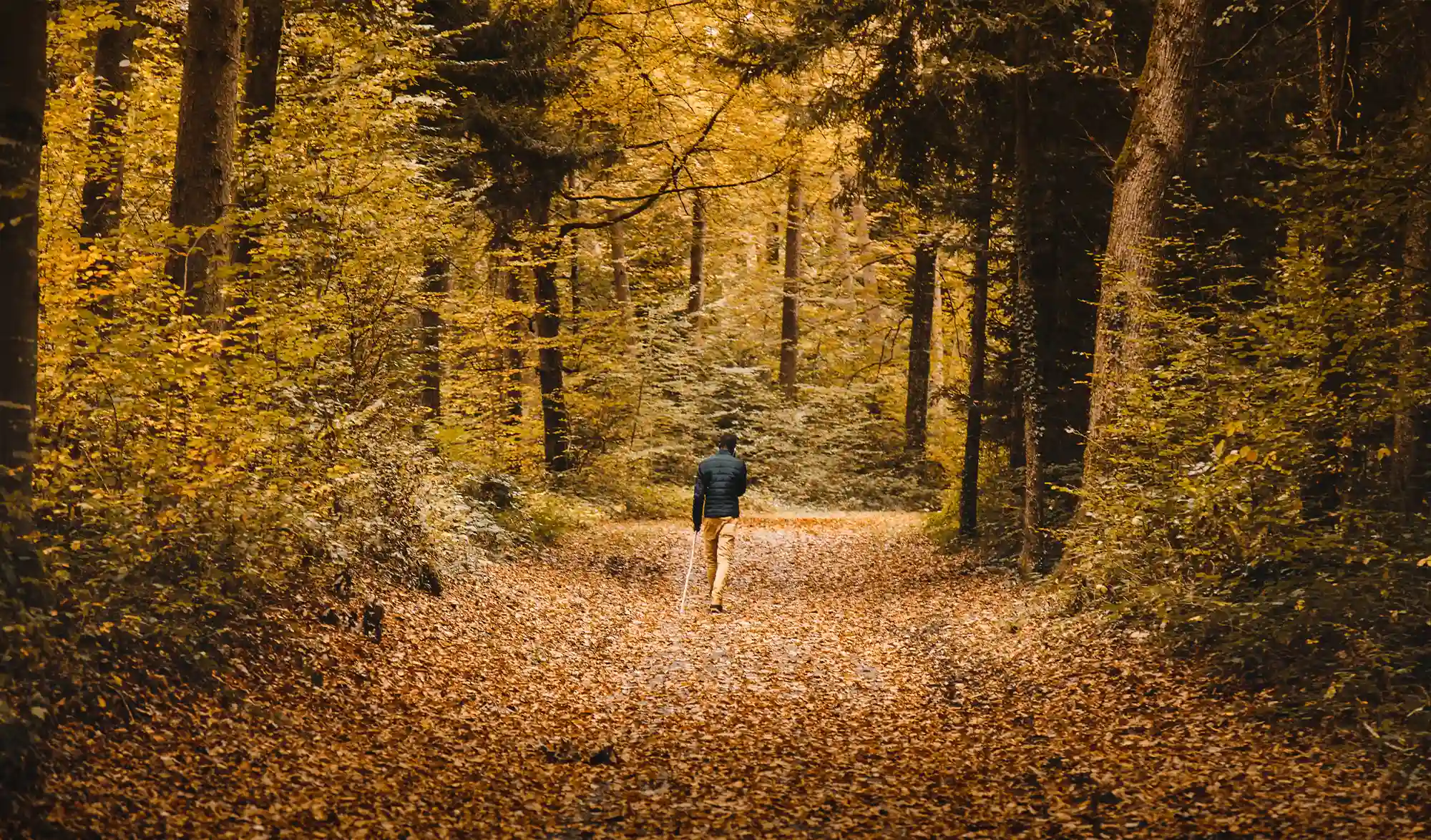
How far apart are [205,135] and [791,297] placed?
76.2 ft

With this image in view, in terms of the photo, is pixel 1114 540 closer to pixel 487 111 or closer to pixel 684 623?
pixel 684 623

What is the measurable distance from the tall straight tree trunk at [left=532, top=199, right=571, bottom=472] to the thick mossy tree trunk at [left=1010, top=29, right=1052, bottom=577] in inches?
403

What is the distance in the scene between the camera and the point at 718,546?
1312cm

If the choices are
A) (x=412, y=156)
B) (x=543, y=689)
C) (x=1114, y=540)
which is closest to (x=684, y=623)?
(x=543, y=689)

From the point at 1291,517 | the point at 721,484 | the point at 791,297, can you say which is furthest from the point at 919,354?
the point at 1291,517

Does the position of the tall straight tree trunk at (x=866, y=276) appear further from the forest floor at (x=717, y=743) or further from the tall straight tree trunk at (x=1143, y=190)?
the forest floor at (x=717, y=743)

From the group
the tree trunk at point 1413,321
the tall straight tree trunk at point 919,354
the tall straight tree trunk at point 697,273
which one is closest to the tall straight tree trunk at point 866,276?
the tall straight tree trunk at point 919,354

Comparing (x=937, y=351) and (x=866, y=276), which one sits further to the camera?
(x=866, y=276)

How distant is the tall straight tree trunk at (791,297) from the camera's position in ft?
101

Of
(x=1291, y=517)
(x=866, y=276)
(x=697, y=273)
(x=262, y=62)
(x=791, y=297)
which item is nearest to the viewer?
(x=1291, y=517)

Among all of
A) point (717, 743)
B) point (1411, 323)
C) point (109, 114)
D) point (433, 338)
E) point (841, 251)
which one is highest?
point (841, 251)

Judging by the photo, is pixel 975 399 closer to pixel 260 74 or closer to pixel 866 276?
pixel 260 74

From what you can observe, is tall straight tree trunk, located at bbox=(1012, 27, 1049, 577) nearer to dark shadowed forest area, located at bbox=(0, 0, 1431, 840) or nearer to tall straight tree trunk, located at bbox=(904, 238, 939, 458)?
dark shadowed forest area, located at bbox=(0, 0, 1431, 840)

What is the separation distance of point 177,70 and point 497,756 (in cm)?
1059
